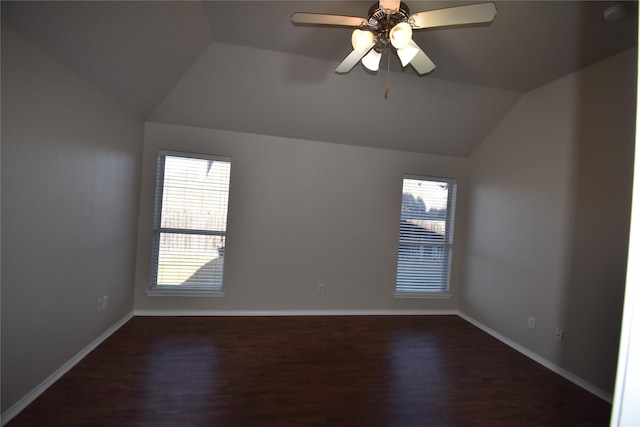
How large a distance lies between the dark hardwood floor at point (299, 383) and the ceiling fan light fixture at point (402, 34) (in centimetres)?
241

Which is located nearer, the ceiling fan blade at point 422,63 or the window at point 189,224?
the ceiling fan blade at point 422,63

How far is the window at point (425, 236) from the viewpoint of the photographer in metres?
3.74

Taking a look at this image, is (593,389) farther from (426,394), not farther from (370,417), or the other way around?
Answer: (370,417)

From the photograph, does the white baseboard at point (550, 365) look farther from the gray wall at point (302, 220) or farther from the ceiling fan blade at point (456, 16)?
the ceiling fan blade at point (456, 16)

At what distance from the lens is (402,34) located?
1.40 m

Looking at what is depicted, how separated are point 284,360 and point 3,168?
2401mm

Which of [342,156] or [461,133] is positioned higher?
[461,133]

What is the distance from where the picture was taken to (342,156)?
3.53 metres

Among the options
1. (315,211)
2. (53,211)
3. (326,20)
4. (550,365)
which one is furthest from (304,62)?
(550,365)

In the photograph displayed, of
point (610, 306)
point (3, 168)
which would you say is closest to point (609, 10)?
point (610, 306)

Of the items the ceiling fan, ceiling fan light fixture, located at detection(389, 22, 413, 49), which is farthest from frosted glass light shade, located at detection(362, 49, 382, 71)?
ceiling fan light fixture, located at detection(389, 22, 413, 49)

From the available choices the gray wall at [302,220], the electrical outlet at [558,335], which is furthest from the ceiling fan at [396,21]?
the electrical outlet at [558,335]

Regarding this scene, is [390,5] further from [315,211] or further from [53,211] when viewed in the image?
[53,211]

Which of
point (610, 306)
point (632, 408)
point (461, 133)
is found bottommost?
point (610, 306)
